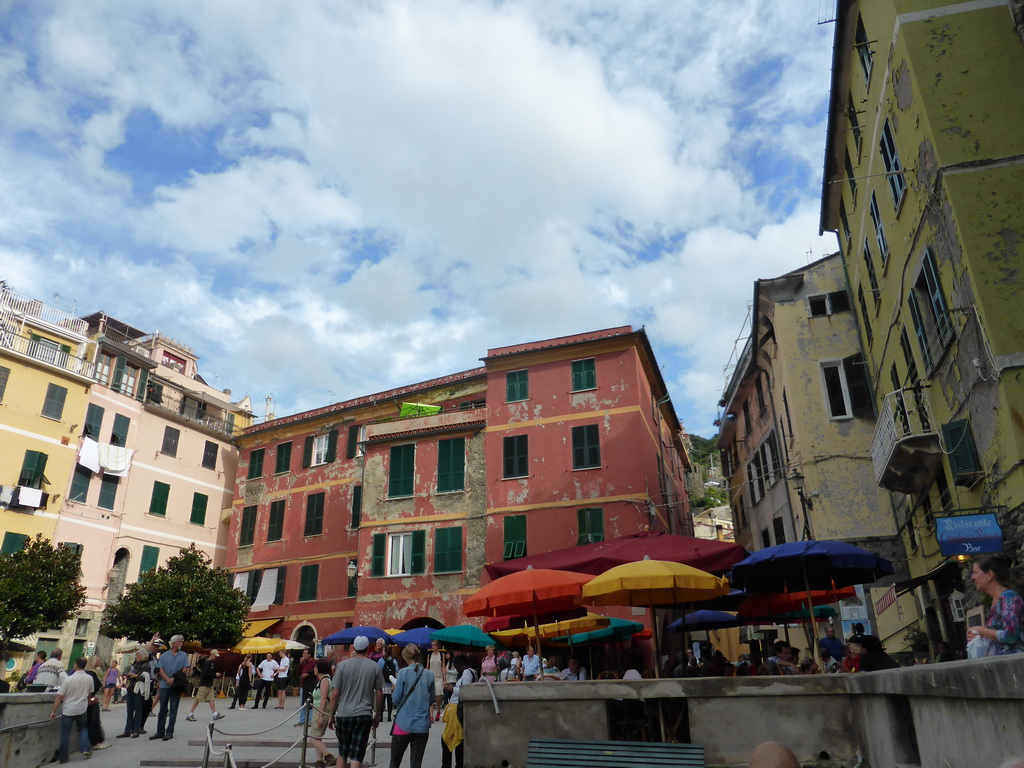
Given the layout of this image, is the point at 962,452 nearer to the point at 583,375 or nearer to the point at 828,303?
the point at 828,303

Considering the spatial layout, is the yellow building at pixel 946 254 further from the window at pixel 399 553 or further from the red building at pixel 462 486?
the window at pixel 399 553

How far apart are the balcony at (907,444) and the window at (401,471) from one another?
17651 millimetres

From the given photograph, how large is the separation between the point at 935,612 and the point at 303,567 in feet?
78.9

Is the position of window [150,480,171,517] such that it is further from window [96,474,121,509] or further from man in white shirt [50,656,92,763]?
man in white shirt [50,656,92,763]

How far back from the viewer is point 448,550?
27422mm

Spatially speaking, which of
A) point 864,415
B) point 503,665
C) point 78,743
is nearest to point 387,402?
point 503,665

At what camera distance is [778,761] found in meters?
3.23

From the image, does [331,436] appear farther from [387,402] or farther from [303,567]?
[303,567]

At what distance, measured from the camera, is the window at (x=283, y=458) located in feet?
115

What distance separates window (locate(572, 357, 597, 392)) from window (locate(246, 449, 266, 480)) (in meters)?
16.7

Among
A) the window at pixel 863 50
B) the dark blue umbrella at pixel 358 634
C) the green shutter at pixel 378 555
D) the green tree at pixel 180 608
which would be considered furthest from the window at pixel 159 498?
the window at pixel 863 50

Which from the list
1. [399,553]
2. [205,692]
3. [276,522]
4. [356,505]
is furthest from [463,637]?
[276,522]

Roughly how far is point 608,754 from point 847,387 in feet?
51.9

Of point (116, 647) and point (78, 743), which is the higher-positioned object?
point (116, 647)
